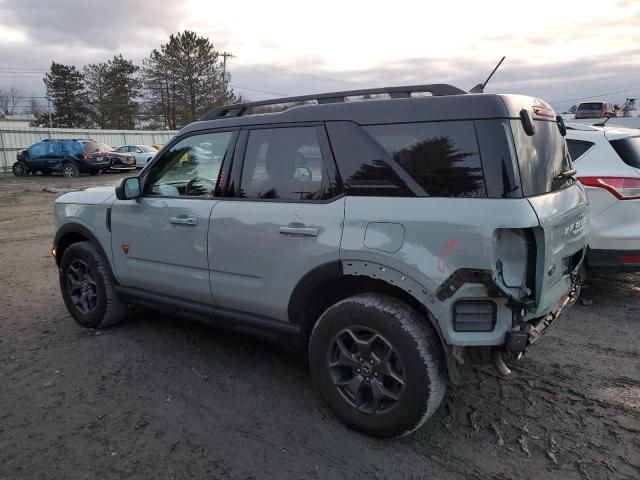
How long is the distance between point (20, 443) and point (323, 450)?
1.79 metres

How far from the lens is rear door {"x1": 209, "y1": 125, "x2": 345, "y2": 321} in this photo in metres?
3.08

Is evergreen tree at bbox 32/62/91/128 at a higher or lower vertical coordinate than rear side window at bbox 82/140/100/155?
higher

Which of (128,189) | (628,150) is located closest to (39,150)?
(128,189)

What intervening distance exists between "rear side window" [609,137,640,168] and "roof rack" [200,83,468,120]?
2.97m

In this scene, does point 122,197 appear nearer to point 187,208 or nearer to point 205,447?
point 187,208

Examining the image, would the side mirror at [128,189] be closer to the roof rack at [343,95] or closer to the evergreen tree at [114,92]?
the roof rack at [343,95]

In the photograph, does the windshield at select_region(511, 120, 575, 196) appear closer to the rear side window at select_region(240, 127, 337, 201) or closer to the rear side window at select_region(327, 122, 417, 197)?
the rear side window at select_region(327, 122, 417, 197)

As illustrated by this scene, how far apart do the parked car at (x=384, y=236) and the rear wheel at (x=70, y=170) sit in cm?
2297

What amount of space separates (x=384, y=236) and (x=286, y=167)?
0.92 m

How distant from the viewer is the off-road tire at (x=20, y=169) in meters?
25.2

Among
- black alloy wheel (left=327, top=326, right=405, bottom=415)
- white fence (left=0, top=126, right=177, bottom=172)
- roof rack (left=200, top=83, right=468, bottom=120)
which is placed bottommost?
black alloy wheel (left=327, top=326, right=405, bottom=415)

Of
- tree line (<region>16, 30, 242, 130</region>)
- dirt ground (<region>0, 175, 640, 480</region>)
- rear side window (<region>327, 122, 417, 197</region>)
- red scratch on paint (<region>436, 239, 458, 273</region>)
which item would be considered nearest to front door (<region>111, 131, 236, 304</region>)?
dirt ground (<region>0, 175, 640, 480</region>)

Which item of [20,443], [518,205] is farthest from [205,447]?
[518,205]

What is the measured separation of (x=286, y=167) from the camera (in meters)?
3.35
